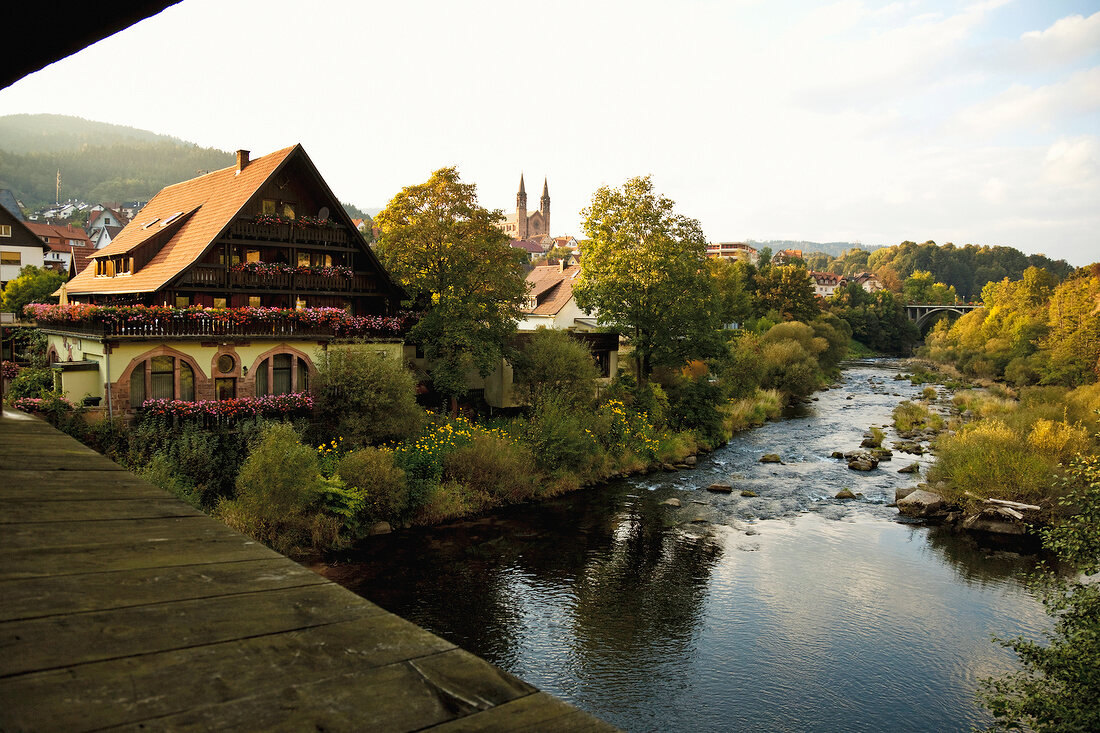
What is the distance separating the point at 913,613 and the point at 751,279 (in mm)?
64572

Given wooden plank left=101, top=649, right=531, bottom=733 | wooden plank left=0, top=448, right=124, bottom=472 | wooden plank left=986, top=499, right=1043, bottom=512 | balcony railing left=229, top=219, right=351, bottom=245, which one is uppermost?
balcony railing left=229, top=219, right=351, bottom=245

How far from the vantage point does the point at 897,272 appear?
192000 mm

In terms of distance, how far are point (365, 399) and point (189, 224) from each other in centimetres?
1265

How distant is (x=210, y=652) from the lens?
164 centimetres

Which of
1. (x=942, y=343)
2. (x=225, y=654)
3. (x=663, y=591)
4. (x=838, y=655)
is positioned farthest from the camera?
(x=942, y=343)

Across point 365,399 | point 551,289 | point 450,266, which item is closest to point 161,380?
point 365,399

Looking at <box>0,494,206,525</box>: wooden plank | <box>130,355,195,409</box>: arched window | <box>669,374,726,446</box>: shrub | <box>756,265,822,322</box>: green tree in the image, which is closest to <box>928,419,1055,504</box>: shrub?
<box>669,374,726,446</box>: shrub

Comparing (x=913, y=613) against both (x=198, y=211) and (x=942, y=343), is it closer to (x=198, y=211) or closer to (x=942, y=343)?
(x=198, y=211)

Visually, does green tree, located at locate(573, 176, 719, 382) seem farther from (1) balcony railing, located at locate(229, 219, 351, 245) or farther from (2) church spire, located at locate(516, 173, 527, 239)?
(2) church spire, located at locate(516, 173, 527, 239)

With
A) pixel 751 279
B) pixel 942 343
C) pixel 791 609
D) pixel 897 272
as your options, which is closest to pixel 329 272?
pixel 791 609

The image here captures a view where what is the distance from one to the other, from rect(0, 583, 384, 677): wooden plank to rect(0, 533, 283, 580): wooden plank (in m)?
0.32

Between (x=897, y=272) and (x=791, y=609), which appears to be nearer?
(x=791, y=609)

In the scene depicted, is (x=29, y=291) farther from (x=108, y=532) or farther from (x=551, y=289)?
(x=108, y=532)

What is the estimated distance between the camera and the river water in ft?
→ 46.8
